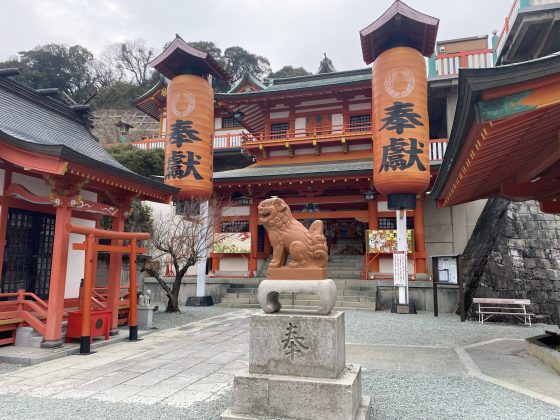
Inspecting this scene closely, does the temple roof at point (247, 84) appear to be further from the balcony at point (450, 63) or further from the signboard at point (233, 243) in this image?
the signboard at point (233, 243)

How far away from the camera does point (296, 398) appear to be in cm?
360

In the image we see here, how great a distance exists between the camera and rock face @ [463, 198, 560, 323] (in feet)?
34.4

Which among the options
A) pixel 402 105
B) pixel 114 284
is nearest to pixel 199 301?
pixel 114 284

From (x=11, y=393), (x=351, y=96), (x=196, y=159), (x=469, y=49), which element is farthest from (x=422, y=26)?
(x=11, y=393)

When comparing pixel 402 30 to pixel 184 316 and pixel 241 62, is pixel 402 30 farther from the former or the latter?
pixel 241 62

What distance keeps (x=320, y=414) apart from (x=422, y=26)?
41.1 ft

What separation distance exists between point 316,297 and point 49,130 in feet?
32.2

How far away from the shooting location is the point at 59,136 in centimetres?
949

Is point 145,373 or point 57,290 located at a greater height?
point 57,290

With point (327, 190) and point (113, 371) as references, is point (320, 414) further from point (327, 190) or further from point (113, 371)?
point (327, 190)

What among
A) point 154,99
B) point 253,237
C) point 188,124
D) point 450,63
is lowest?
point 253,237

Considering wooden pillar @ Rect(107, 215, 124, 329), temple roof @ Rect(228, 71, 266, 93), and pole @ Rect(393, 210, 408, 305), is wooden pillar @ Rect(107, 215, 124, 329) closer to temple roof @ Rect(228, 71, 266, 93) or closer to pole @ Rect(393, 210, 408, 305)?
pole @ Rect(393, 210, 408, 305)

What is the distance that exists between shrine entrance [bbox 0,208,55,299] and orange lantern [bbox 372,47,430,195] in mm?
9699

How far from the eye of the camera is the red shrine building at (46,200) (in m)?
7.05
